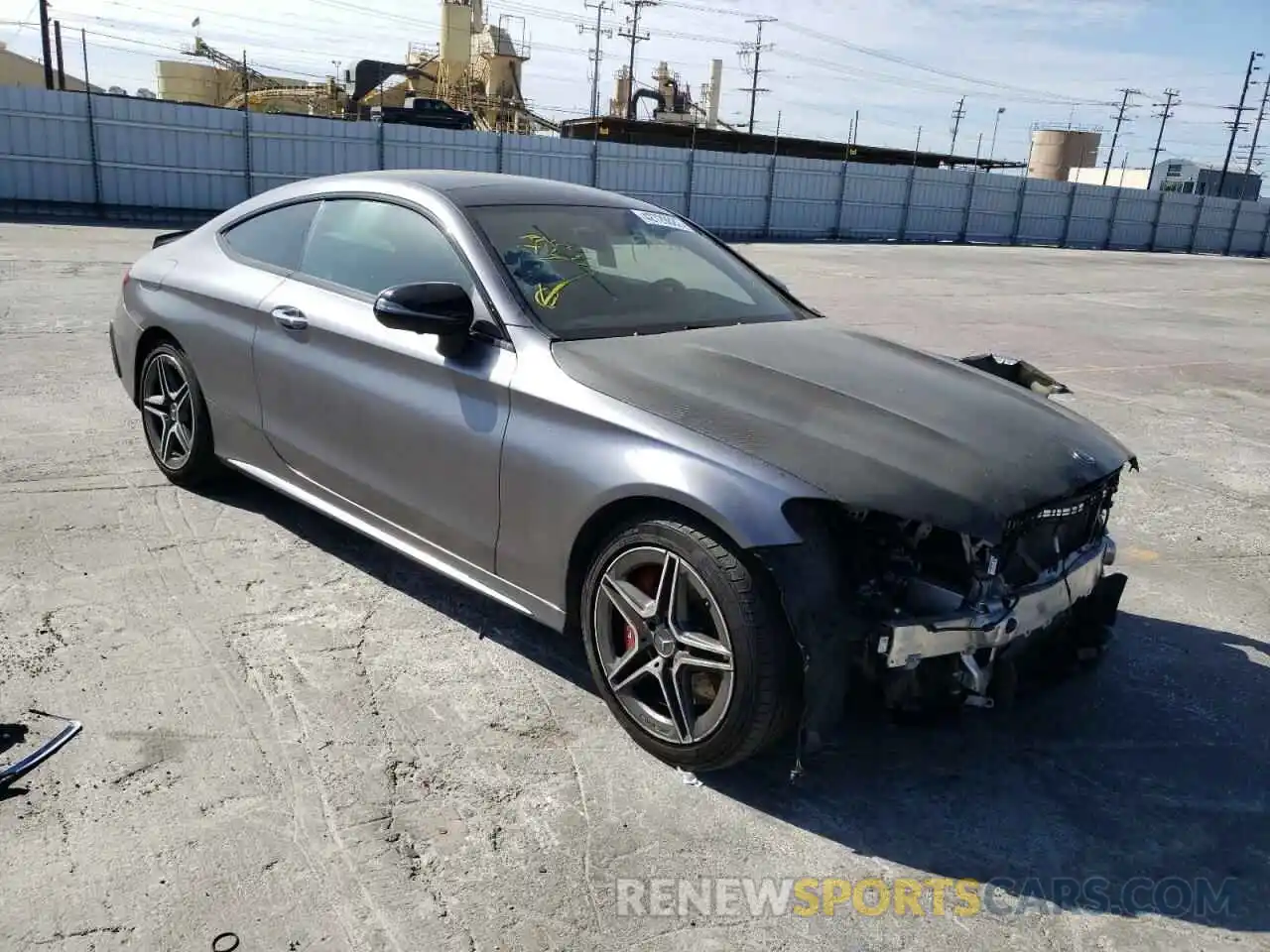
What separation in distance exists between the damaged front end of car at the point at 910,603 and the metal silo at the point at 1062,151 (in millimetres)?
71662

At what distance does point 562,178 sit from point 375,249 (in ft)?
78.4

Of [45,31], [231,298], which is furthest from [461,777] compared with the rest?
[45,31]

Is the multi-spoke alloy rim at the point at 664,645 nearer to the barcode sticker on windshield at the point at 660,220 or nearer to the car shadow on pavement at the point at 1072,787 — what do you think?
the car shadow on pavement at the point at 1072,787

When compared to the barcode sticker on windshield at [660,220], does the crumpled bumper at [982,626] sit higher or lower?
lower

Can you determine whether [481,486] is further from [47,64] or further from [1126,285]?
[47,64]

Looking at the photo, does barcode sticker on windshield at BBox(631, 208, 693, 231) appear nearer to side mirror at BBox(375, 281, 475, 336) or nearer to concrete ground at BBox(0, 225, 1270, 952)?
side mirror at BBox(375, 281, 475, 336)

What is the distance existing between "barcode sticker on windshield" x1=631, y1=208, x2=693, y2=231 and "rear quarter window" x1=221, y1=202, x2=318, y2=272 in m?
1.34

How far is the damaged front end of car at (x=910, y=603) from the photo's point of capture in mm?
2486

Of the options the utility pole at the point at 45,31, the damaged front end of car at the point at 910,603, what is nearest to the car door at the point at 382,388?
the damaged front end of car at the point at 910,603

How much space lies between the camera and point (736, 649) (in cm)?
257

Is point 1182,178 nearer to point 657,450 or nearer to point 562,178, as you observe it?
point 562,178

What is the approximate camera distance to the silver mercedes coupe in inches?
100

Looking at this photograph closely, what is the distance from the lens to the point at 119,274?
1238 cm

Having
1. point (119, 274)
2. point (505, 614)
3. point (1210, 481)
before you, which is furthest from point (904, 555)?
point (119, 274)
